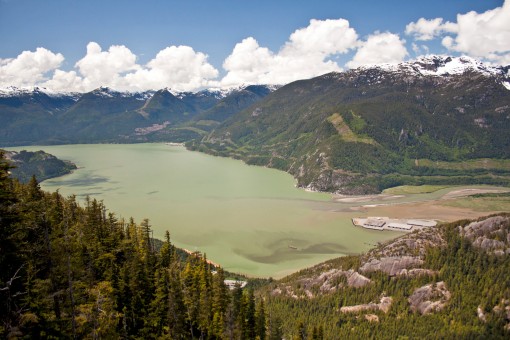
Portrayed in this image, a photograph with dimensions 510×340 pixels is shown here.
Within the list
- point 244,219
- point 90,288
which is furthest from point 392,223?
point 90,288

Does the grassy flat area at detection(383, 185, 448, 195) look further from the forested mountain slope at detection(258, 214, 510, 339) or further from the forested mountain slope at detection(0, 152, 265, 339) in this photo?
the forested mountain slope at detection(0, 152, 265, 339)

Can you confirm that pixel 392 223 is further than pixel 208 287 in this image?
Yes

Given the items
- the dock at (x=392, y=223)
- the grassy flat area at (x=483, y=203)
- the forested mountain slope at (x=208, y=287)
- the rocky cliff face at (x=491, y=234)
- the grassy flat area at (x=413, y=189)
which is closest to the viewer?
the forested mountain slope at (x=208, y=287)

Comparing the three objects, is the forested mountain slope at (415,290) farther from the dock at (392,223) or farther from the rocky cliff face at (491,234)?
the dock at (392,223)

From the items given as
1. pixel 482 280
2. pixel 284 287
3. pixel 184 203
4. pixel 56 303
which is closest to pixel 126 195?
pixel 184 203

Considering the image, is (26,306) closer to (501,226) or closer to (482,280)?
(482,280)

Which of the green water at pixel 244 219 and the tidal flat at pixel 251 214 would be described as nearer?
the green water at pixel 244 219

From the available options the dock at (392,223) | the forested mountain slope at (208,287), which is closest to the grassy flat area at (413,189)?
the dock at (392,223)

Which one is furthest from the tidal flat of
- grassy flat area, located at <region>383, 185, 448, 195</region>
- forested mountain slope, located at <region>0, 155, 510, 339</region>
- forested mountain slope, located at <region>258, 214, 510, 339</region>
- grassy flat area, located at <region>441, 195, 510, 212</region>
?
forested mountain slope, located at <region>0, 155, 510, 339</region>

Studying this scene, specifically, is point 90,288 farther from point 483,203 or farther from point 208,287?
point 483,203
